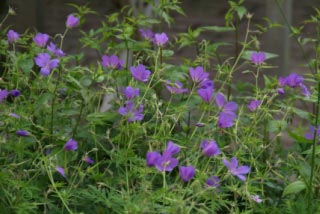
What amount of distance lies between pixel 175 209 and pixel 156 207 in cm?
18

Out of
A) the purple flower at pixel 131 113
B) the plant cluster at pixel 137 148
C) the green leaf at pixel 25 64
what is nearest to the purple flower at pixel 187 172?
the plant cluster at pixel 137 148

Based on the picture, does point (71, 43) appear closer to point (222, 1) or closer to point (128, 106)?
point (222, 1)

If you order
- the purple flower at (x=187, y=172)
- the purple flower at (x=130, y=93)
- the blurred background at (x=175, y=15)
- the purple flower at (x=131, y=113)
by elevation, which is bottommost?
the blurred background at (x=175, y=15)

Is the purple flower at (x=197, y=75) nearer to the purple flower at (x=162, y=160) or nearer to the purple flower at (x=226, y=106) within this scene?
the purple flower at (x=226, y=106)

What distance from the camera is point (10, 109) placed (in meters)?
1.72

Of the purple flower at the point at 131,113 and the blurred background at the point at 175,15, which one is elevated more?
the purple flower at the point at 131,113

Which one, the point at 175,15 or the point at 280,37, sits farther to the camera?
the point at 175,15

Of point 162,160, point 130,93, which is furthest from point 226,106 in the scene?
point 162,160

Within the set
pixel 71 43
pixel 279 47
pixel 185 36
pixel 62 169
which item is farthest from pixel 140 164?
pixel 71 43

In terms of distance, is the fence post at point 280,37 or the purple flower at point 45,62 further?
the fence post at point 280,37

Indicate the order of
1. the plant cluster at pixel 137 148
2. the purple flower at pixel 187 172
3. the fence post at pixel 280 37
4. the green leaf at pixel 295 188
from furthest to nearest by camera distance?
1. the fence post at pixel 280 37
2. the green leaf at pixel 295 188
3. the plant cluster at pixel 137 148
4. the purple flower at pixel 187 172

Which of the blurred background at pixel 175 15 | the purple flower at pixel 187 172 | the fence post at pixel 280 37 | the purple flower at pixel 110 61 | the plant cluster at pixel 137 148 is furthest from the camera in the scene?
the blurred background at pixel 175 15

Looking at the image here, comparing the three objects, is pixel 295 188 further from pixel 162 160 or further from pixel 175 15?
pixel 175 15

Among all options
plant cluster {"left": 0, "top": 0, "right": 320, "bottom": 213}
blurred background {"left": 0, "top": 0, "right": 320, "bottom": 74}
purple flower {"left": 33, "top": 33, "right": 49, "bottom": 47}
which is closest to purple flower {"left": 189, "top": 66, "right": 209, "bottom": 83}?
plant cluster {"left": 0, "top": 0, "right": 320, "bottom": 213}
